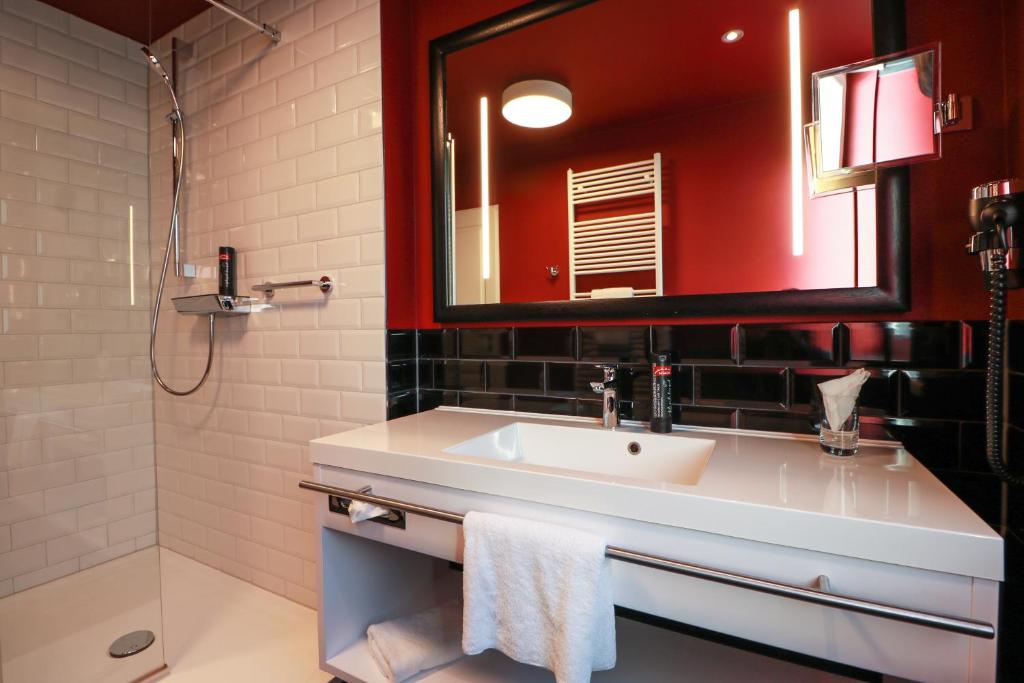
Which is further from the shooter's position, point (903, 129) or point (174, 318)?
point (174, 318)

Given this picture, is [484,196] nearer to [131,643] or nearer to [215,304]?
[215,304]

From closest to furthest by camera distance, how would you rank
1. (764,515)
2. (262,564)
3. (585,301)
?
(764,515) < (585,301) < (262,564)

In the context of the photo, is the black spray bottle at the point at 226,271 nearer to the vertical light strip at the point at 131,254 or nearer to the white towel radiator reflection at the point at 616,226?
the vertical light strip at the point at 131,254

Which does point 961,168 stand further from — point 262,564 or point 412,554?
point 262,564

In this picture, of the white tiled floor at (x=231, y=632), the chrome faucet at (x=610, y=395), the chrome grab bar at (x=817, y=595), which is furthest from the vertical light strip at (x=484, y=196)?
the white tiled floor at (x=231, y=632)

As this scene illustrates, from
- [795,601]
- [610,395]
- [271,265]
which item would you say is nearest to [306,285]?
[271,265]

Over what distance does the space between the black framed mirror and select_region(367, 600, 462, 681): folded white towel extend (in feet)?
3.05

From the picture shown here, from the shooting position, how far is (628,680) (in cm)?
113

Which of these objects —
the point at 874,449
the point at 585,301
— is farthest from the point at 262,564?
the point at 874,449

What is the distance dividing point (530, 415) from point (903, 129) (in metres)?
1.16

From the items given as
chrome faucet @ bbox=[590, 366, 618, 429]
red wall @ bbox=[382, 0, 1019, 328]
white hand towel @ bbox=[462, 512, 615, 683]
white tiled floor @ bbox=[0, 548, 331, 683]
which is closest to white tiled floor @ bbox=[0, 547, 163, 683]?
white tiled floor @ bbox=[0, 548, 331, 683]

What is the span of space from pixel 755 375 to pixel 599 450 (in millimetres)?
440

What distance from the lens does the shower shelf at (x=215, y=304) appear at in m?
1.73

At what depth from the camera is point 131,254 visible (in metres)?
2.09
